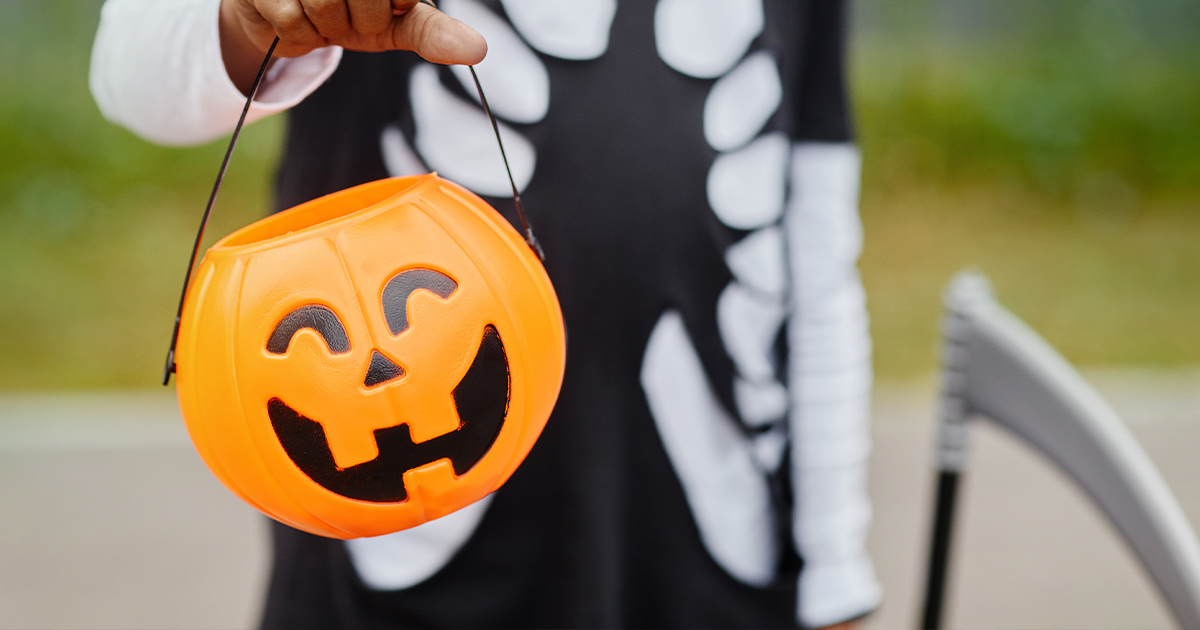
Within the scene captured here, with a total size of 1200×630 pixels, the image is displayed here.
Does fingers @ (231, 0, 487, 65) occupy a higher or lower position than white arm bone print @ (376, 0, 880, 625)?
higher

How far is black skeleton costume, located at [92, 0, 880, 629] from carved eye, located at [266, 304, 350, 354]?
0.26 metres

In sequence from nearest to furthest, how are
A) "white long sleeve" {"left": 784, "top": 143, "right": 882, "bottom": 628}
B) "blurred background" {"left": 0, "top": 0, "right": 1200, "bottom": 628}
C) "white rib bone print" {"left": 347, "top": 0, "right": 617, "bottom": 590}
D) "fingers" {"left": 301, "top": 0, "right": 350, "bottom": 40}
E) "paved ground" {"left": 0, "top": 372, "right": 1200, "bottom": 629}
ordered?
"fingers" {"left": 301, "top": 0, "right": 350, "bottom": 40}, "white rib bone print" {"left": 347, "top": 0, "right": 617, "bottom": 590}, "white long sleeve" {"left": 784, "top": 143, "right": 882, "bottom": 628}, "paved ground" {"left": 0, "top": 372, "right": 1200, "bottom": 629}, "blurred background" {"left": 0, "top": 0, "right": 1200, "bottom": 628}

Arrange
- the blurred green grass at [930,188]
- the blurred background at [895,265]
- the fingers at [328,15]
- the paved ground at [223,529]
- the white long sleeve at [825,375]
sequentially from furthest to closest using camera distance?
the blurred green grass at [930,188]
the blurred background at [895,265]
the paved ground at [223,529]
the white long sleeve at [825,375]
the fingers at [328,15]

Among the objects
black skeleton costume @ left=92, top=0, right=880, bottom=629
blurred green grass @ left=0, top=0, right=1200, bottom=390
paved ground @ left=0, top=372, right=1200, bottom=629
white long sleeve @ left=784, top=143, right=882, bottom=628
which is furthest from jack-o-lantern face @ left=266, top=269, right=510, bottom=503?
blurred green grass @ left=0, top=0, right=1200, bottom=390

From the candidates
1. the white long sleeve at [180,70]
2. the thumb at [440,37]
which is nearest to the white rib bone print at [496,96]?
the white long sleeve at [180,70]

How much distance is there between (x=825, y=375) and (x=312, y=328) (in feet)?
2.03

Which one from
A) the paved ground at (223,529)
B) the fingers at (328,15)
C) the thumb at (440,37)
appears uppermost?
the fingers at (328,15)

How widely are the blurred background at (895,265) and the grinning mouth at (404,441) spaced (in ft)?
6.26

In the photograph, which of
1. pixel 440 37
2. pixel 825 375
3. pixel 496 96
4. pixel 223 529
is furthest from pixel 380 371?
pixel 223 529

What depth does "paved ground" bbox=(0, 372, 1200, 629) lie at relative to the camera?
7.50ft

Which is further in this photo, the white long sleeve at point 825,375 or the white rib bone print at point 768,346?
the white long sleeve at point 825,375

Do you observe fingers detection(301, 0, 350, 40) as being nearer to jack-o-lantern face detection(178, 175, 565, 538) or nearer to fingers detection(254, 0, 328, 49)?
fingers detection(254, 0, 328, 49)

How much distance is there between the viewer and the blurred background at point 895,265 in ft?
7.97

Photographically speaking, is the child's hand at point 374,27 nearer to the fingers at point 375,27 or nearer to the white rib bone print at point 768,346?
the fingers at point 375,27
